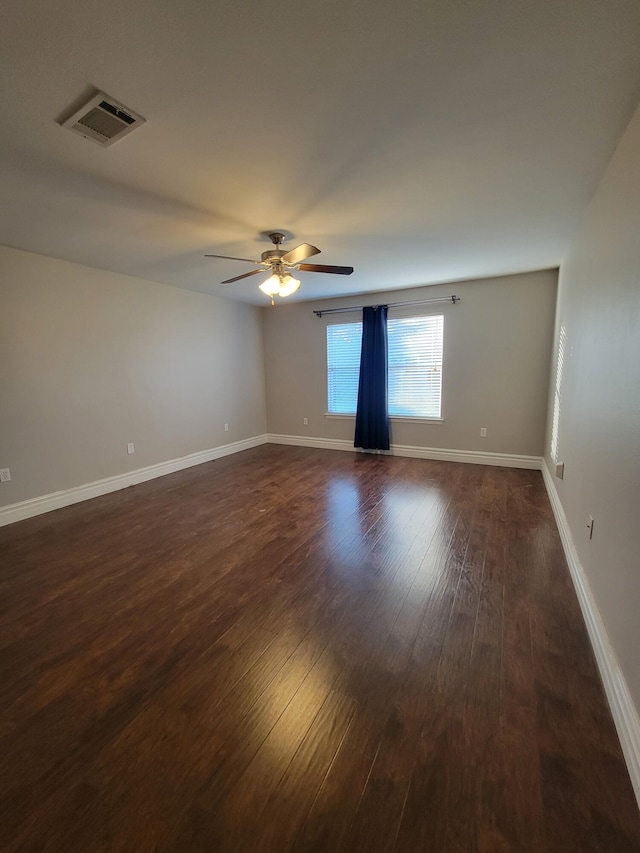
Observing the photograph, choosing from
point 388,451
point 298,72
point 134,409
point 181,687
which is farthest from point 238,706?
point 388,451

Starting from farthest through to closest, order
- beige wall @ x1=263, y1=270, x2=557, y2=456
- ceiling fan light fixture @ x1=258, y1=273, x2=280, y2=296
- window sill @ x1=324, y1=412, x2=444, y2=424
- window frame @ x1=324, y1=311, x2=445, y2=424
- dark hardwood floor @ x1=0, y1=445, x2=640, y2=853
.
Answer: window sill @ x1=324, y1=412, x2=444, y2=424 < window frame @ x1=324, y1=311, x2=445, y2=424 < beige wall @ x1=263, y1=270, x2=557, y2=456 < ceiling fan light fixture @ x1=258, y1=273, x2=280, y2=296 < dark hardwood floor @ x1=0, y1=445, x2=640, y2=853

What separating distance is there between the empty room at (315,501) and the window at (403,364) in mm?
1138

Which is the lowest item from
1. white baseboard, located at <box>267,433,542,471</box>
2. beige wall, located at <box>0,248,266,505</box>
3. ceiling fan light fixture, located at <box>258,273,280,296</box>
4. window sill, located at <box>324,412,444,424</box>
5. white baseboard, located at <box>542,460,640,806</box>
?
white baseboard, located at <box>542,460,640,806</box>

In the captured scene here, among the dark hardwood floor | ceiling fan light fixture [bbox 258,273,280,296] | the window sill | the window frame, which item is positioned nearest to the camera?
the dark hardwood floor

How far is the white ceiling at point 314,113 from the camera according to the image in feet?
3.70

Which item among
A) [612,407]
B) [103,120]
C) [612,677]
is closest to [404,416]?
[612,407]

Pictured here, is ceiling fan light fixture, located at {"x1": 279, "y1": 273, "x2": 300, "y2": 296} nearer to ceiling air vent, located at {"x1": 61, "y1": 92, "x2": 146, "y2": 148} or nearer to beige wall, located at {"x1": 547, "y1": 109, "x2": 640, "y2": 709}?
ceiling air vent, located at {"x1": 61, "y1": 92, "x2": 146, "y2": 148}

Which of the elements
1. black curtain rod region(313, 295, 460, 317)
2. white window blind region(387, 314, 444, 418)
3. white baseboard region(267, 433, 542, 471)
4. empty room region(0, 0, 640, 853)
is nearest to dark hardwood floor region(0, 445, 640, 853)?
empty room region(0, 0, 640, 853)

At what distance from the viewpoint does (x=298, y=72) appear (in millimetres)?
1314

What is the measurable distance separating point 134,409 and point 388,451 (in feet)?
11.7

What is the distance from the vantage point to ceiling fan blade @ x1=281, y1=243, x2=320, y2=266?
2.44m

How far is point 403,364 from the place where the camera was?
5113 mm

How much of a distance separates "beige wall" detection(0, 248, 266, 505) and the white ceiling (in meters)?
0.78

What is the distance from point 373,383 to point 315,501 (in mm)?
2342
